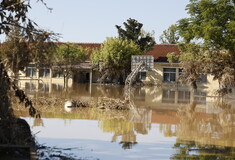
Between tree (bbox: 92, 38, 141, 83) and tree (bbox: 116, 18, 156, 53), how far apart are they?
Answer: 3.56 m

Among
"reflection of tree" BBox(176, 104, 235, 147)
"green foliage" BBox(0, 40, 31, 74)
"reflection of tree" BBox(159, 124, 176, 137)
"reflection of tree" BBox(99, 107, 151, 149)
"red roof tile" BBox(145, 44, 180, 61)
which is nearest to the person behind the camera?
"green foliage" BBox(0, 40, 31, 74)

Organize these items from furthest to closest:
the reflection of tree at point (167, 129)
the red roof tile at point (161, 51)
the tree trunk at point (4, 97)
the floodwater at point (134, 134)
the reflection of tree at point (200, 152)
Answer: the red roof tile at point (161, 51), the reflection of tree at point (167, 129), the floodwater at point (134, 134), the reflection of tree at point (200, 152), the tree trunk at point (4, 97)

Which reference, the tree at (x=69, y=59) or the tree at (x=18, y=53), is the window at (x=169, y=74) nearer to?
the tree at (x=69, y=59)

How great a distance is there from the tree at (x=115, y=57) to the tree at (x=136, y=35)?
140 inches

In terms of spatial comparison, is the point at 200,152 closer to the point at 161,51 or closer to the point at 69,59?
the point at 69,59

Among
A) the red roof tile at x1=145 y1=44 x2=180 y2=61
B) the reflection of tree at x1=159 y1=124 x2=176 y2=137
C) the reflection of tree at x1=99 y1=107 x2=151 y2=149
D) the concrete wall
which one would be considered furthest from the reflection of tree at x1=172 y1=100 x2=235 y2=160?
the red roof tile at x1=145 y1=44 x2=180 y2=61

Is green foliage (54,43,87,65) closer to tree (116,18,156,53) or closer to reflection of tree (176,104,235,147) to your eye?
tree (116,18,156,53)

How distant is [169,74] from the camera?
163 ft

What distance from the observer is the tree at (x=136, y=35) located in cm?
5138

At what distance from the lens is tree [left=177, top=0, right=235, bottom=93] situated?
96.1ft

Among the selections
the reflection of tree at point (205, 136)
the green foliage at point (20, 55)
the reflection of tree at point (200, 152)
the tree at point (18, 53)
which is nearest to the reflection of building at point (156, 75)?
the reflection of tree at point (205, 136)

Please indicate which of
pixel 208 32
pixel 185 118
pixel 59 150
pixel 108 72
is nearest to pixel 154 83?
pixel 108 72

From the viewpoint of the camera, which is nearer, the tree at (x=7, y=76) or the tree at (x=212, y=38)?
the tree at (x=7, y=76)

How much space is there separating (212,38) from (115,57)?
1798cm
